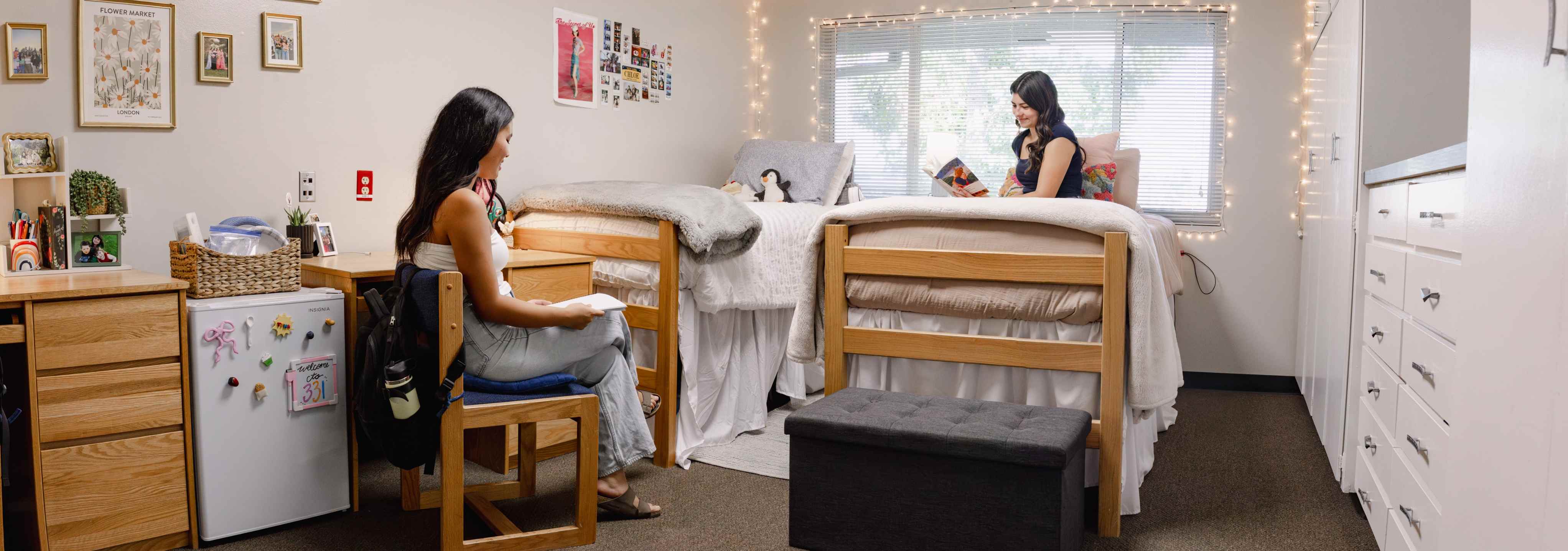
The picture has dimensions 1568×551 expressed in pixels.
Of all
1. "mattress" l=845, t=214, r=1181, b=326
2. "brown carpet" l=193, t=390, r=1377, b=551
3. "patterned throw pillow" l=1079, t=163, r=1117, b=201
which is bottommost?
"brown carpet" l=193, t=390, r=1377, b=551

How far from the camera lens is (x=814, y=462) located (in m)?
1.85

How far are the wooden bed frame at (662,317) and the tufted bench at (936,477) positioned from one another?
2.78 ft

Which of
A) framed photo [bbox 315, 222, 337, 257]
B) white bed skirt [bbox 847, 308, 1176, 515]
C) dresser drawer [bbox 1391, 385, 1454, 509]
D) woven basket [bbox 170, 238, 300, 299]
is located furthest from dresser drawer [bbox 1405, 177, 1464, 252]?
framed photo [bbox 315, 222, 337, 257]

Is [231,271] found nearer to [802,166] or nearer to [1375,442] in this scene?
[802,166]

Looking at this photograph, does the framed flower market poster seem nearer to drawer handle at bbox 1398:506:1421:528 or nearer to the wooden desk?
the wooden desk

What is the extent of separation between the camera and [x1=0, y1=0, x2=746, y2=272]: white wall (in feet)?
7.38

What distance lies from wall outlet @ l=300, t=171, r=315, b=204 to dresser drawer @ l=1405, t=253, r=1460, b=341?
8.72 feet

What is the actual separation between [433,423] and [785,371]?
169 cm

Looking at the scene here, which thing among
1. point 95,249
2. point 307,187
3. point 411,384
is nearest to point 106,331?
point 95,249

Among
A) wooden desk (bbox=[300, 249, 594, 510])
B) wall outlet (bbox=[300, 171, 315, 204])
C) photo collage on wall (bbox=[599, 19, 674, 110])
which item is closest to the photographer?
wooden desk (bbox=[300, 249, 594, 510])

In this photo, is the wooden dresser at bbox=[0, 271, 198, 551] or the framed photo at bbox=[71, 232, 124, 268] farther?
the framed photo at bbox=[71, 232, 124, 268]

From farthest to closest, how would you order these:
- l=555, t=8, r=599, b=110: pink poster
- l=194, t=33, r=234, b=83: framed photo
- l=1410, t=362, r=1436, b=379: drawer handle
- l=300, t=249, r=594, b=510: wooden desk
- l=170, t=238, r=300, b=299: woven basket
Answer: l=555, t=8, r=599, b=110: pink poster
l=194, t=33, r=234, b=83: framed photo
l=300, t=249, r=594, b=510: wooden desk
l=170, t=238, r=300, b=299: woven basket
l=1410, t=362, r=1436, b=379: drawer handle

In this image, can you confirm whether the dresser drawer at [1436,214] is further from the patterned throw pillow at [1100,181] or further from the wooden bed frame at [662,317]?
the wooden bed frame at [662,317]

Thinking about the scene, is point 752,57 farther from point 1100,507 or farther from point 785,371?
point 1100,507
